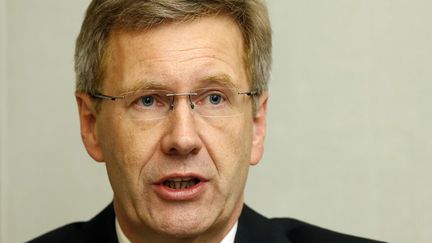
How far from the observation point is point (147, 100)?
9.29ft

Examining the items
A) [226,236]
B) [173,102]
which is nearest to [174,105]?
[173,102]

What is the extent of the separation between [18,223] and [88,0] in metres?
1.07

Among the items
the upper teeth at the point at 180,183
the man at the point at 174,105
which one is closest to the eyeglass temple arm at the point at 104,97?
the man at the point at 174,105

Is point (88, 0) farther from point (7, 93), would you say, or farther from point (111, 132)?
point (111, 132)

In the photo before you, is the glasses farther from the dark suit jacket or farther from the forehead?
the dark suit jacket

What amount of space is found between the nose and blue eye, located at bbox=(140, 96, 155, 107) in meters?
0.08

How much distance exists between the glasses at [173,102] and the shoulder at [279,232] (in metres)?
0.44

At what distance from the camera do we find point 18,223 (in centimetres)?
411

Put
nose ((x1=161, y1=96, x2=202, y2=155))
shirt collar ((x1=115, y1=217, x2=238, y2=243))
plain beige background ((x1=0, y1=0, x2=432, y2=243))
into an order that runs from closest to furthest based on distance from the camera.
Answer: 1. nose ((x1=161, y1=96, x2=202, y2=155))
2. shirt collar ((x1=115, y1=217, x2=238, y2=243))
3. plain beige background ((x1=0, y1=0, x2=432, y2=243))

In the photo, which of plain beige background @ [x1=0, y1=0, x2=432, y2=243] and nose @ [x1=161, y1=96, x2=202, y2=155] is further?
plain beige background @ [x1=0, y1=0, x2=432, y2=243]

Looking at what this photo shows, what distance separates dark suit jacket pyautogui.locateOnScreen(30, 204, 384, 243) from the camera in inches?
122

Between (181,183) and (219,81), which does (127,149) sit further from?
(219,81)

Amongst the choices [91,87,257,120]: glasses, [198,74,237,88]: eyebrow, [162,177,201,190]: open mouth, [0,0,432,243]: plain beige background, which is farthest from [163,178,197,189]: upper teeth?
[0,0,432,243]: plain beige background

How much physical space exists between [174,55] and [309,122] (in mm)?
1274
